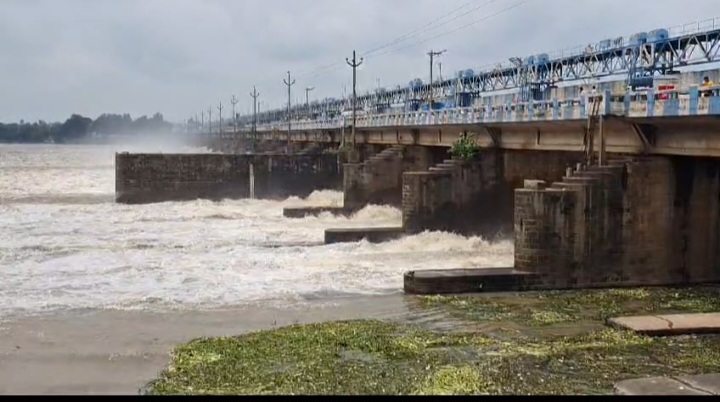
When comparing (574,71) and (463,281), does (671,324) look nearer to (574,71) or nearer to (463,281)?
(463,281)

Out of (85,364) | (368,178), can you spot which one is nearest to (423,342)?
(85,364)

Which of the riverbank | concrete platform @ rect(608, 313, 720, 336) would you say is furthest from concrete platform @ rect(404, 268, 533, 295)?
concrete platform @ rect(608, 313, 720, 336)

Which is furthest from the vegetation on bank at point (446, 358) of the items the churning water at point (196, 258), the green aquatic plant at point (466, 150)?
the green aquatic plant at point (466, 150)

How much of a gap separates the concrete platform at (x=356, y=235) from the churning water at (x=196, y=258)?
2.04 feet

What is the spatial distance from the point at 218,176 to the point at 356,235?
84.8 ft

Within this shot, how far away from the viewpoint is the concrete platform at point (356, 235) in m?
35.1

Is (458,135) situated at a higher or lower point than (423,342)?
higher

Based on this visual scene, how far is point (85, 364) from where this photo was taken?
51.8ft

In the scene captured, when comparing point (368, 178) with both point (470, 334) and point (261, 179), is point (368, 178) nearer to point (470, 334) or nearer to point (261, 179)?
point (261, 179)

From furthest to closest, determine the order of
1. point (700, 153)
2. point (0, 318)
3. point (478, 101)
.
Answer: point (478, 101)
point (700, 153)
point (0, 318)

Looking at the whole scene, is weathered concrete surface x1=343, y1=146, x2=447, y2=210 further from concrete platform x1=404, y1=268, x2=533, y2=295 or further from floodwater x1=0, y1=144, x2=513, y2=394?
concrete platform x1=404, y1=268, x2=533, y2=295

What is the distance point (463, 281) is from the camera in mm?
23344

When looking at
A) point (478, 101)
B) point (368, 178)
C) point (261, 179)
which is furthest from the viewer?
point (478, 101)

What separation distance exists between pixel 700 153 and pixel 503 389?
43.0ft
